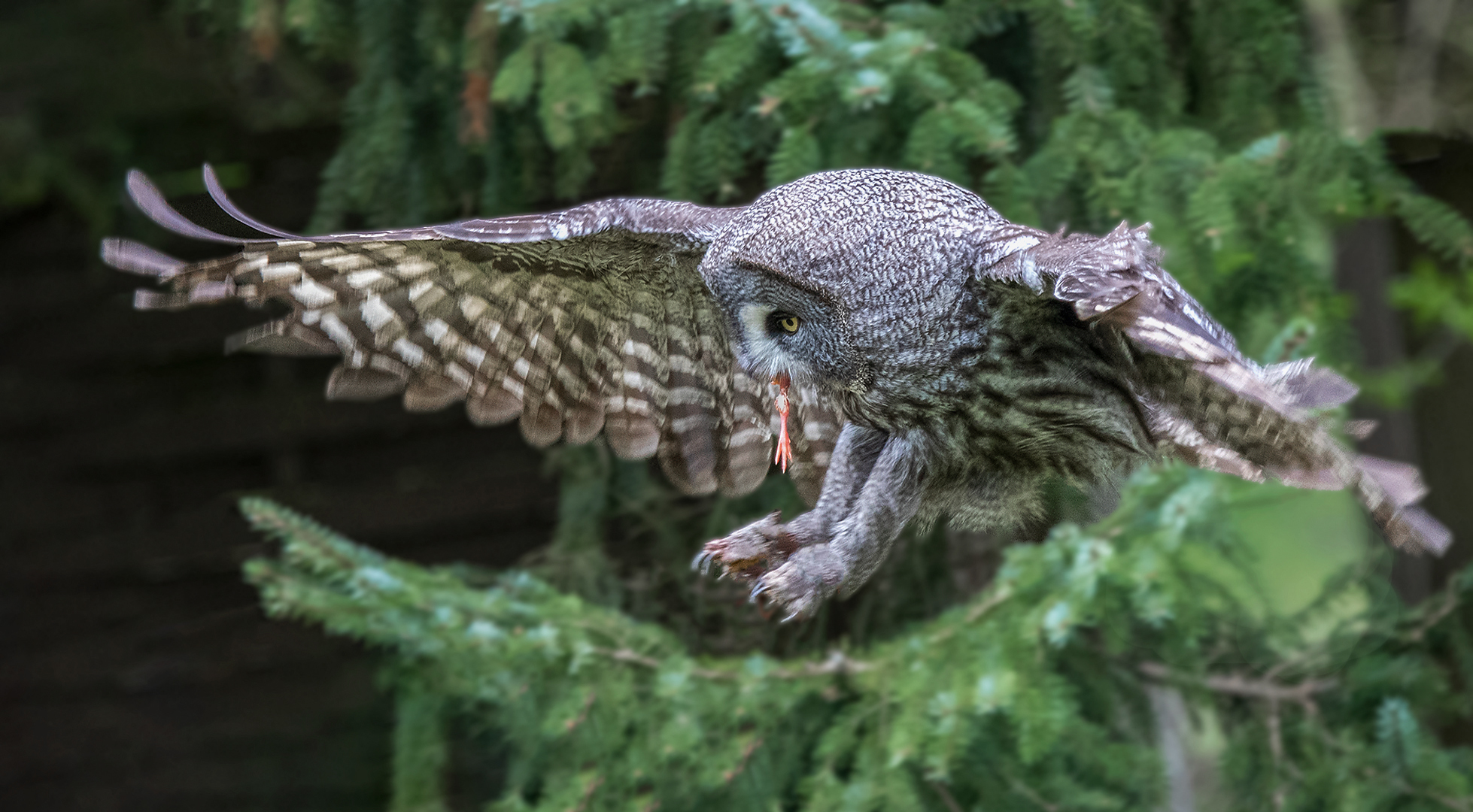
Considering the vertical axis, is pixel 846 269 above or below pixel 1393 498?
above

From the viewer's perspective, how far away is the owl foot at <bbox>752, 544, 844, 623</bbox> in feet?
3.49

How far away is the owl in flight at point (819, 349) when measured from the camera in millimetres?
942

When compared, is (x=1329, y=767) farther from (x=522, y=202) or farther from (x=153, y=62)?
(x=153, y=62)

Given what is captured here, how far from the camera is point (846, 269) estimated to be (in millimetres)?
1155

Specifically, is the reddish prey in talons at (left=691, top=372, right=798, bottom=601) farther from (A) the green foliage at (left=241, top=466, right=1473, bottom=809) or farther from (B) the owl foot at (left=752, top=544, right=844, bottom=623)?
(A) the green foliage at (left=241, top=466, right=1473, bottom=809)

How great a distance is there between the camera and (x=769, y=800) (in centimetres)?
218

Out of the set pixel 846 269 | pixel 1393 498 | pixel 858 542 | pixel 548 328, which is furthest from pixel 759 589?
pixel 548 328

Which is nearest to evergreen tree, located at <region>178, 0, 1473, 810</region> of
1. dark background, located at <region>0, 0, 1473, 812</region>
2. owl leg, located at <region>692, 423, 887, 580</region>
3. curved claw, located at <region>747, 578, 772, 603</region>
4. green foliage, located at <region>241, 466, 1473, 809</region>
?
green foliage, located at <region>241, 466, 1473, 809</region>

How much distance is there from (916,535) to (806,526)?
94 cm

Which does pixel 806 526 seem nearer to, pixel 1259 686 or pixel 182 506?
pixel 1259 686

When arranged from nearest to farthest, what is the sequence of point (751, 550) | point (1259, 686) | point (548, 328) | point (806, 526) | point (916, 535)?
1. point (751, 550)
2. point (806, 526)
3. point (548, 328)
4. point (916, 535)
5. point (1259, 686)

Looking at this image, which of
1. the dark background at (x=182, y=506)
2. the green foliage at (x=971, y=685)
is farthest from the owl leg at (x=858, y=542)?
the dark background at (x=182, y=506)

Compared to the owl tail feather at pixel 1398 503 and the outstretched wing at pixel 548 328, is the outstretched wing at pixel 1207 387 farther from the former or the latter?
the outstretched wing at pixel 548 328

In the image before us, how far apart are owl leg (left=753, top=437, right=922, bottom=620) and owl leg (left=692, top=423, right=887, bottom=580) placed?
12 millimetres
